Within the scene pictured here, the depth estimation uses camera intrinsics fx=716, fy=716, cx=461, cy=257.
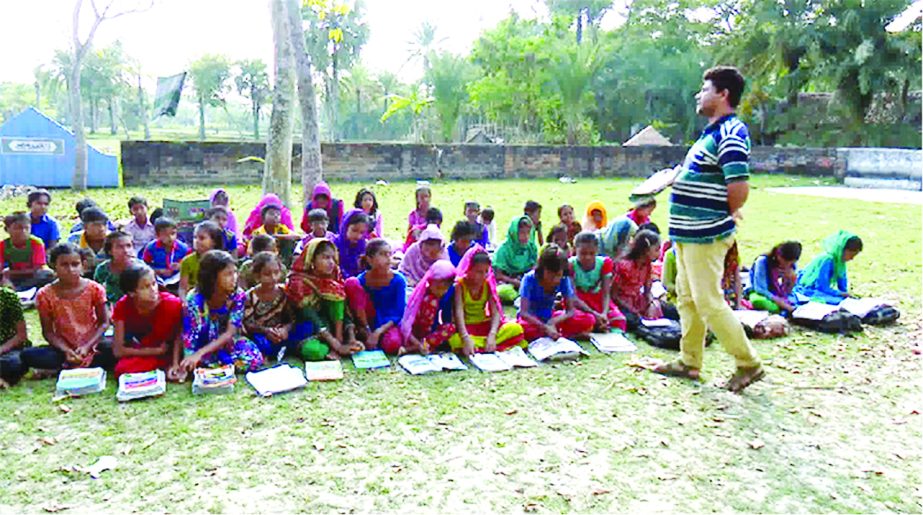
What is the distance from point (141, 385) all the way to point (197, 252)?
1883 mm

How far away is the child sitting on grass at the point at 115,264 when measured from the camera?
5.61 meters

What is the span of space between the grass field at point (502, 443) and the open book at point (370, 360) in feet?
0.30

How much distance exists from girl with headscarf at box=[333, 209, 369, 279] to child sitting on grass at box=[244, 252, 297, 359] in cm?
170

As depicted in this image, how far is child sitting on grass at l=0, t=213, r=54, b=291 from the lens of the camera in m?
6.40

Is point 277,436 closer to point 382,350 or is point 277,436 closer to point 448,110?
point 382,350

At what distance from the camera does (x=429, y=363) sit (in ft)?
16.0

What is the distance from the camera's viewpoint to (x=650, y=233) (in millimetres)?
6199

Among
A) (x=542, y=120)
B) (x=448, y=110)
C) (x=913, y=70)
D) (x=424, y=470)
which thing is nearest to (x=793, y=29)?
(x=913, y=70)

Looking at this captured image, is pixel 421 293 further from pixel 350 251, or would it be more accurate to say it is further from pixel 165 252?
pixel 165 252

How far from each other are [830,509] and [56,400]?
406cm

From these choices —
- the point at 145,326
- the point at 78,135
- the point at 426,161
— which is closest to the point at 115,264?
the point at 145,326

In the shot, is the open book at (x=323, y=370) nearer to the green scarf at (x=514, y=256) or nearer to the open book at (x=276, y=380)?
the open book at (x=276, y=380)

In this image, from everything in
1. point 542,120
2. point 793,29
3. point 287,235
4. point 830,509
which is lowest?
point 830,509

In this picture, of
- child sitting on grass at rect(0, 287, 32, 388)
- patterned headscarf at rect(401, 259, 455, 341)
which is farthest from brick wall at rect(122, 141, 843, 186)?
patterned headscarf at rect(401, 259, 455, 341)
